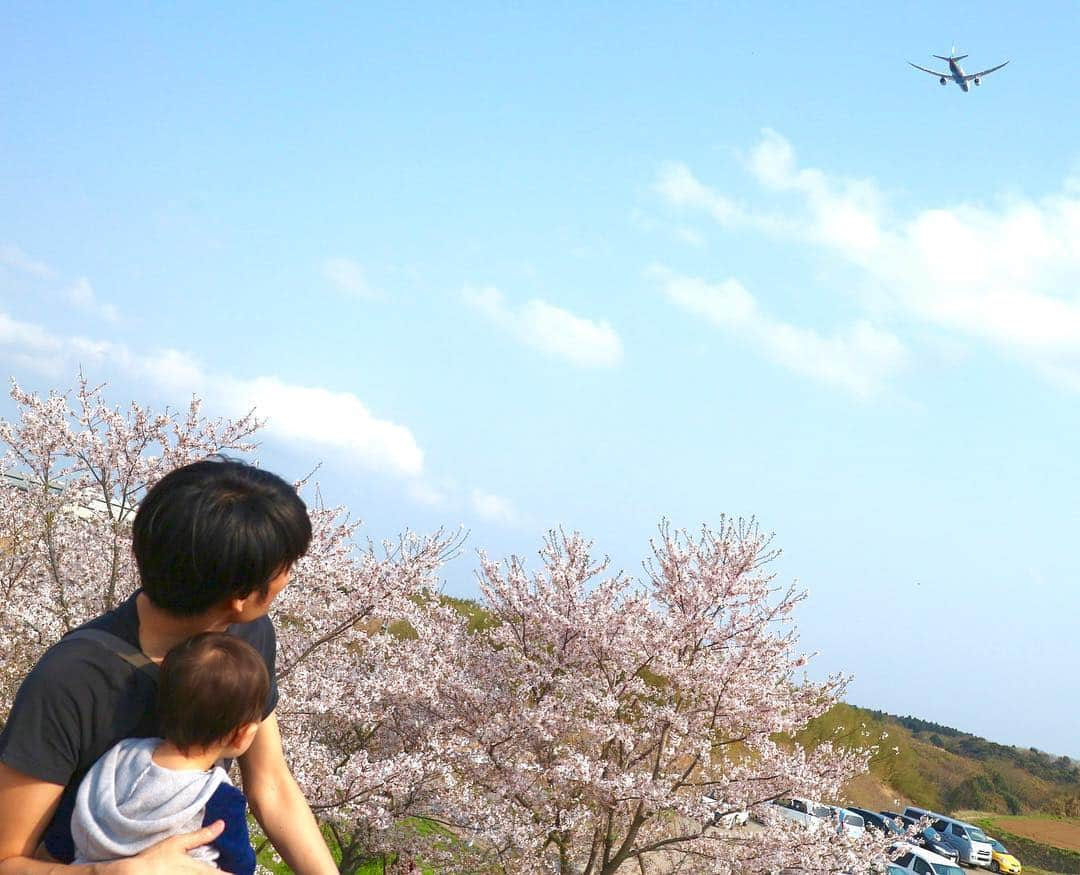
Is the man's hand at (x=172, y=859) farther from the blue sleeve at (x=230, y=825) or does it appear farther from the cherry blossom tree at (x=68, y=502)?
the cherry blossom tree at (x=68, y=502)

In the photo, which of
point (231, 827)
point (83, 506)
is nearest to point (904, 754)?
point (83, 506)

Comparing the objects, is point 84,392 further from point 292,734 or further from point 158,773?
point 158,773

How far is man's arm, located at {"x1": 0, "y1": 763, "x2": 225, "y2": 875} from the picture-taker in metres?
1.74

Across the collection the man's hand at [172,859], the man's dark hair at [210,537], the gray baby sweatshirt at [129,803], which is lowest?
the man's hand at [172,859]

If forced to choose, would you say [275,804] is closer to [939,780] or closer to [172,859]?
[172,859]

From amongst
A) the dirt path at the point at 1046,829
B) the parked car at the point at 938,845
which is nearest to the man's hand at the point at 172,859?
the parked car at the point at 938,845

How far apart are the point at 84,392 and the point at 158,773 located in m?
7.64

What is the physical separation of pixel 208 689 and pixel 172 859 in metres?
0.32

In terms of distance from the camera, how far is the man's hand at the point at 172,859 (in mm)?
1750

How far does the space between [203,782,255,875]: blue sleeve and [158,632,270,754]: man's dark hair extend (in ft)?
0.42

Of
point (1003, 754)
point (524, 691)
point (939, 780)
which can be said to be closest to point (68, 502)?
point (524, 691)

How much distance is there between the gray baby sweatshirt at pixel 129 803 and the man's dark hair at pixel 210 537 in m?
0.30

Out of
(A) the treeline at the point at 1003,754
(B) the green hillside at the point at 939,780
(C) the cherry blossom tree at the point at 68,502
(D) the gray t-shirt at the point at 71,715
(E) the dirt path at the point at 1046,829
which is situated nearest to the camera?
(D) the gray t-shirt at the point at 71,715

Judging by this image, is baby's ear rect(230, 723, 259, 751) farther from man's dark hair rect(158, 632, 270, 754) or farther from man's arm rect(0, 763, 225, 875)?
man's arm rect(0, 763, 225, 875)
